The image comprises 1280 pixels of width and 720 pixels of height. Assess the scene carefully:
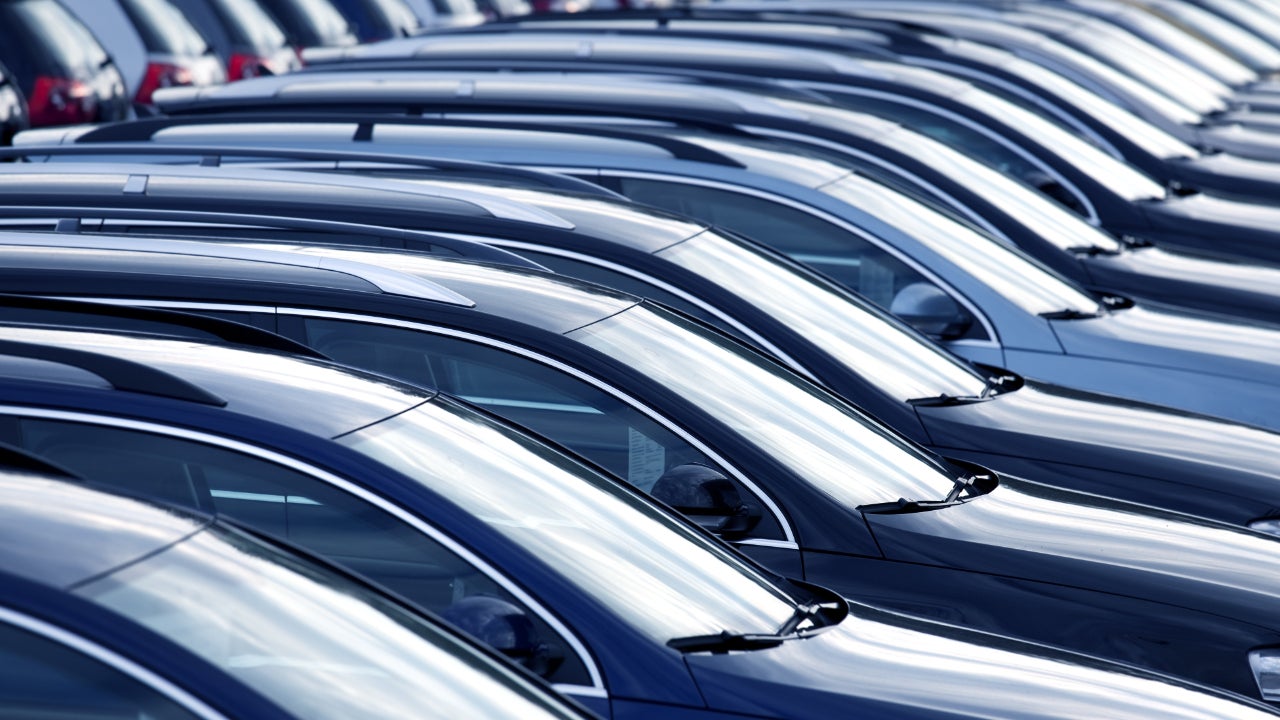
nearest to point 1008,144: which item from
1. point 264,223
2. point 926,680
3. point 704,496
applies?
point 264,223

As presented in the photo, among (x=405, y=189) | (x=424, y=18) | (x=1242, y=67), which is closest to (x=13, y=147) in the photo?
(x=405, y=189)

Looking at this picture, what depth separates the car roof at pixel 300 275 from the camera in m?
3.82

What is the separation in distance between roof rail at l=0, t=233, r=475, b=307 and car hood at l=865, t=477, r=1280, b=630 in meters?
1.19

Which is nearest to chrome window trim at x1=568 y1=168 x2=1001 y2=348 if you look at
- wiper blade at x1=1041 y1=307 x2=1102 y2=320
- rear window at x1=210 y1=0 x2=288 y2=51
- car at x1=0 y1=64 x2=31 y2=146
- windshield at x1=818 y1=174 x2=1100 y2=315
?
windshield at x1=818 y1=174 x2=1100 y2=315

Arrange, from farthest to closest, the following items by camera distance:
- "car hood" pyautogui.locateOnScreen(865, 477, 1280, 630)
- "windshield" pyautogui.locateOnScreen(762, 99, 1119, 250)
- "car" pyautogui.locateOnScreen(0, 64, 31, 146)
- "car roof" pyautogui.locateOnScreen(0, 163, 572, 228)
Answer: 1. "car" pyautogui.locateOnScreen(0, 64, 31, 146)
2. "windshield" pyautogui.locateOnScreen(762, 99, 1119, 250)
3. "car roof" pyautogui.locateOnScreen(0, 163, 572, 228)
4. "car hood" pyautogui.locateOnScreen(865, 477, 1280, 630)

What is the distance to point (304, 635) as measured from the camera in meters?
2.40

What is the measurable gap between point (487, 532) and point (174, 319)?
89 cm

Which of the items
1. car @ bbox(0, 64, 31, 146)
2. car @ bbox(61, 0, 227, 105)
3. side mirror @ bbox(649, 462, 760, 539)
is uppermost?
car @ bbox(61, 0, 227, 105)

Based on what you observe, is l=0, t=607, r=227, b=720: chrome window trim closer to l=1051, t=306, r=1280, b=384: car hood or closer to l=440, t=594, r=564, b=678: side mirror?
l=440, t=594, r=564, b=678: side mirror

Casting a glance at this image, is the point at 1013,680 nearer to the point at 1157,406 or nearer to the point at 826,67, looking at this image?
the point at 1157,406

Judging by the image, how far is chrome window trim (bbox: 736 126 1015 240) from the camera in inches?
288

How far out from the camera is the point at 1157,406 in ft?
19.1

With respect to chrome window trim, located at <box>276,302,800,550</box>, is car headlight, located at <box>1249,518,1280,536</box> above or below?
below

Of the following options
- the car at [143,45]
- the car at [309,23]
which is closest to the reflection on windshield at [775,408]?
the car at [143,45]
